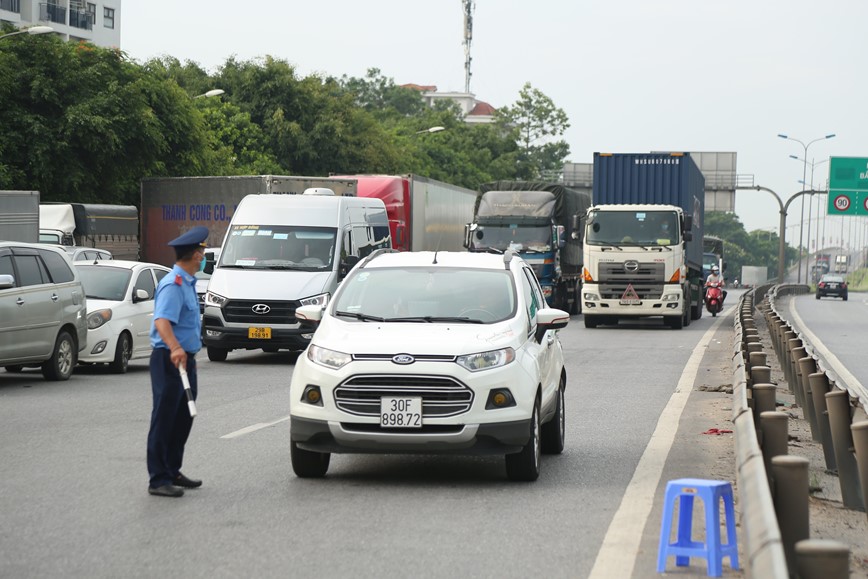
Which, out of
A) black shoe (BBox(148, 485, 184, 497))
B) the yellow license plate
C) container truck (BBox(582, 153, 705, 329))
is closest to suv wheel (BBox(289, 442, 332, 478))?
black shoe (BBox(148, 485, 184, 497))

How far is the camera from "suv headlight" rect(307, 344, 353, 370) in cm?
917

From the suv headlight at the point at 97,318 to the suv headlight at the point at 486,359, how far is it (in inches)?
403

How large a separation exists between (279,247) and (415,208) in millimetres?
12858

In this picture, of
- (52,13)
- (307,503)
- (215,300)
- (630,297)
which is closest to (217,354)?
(215,300)

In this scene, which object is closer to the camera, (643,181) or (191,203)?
(191,203)

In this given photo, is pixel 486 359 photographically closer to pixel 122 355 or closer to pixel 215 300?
pixel 122 355

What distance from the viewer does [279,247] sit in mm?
21312

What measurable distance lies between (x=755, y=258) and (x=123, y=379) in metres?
185

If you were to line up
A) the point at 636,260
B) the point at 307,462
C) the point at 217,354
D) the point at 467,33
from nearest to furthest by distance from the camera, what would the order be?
1. the point at 307,462
2. the point at 217,354
3. the point at 636,260
4. the point at 467,33

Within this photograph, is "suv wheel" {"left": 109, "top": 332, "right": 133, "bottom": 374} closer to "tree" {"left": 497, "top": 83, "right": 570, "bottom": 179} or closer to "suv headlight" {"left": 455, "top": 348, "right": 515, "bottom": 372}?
"suv headlight" {"left": 455, "top": 348, "right": 515, "bottom": 372}

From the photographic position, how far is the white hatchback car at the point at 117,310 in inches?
727

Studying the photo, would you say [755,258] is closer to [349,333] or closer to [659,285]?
[659,285]

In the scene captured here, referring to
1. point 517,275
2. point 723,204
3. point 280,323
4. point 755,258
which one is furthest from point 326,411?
point 755,258

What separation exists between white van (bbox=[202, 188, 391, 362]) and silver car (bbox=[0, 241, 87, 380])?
2.80m
